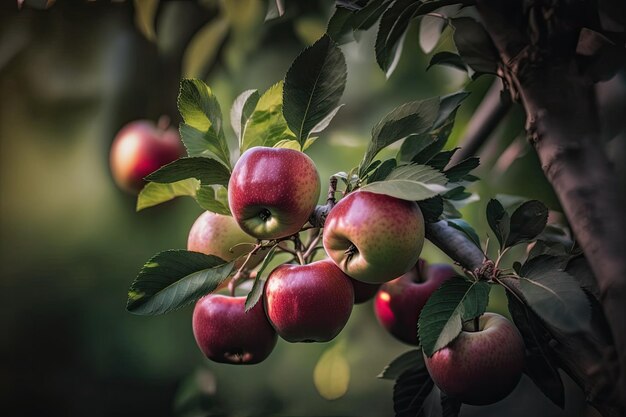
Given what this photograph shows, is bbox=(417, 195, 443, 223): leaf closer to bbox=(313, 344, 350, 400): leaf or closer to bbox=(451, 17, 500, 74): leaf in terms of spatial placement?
bbox=(451, 17, 500, 74): leaf

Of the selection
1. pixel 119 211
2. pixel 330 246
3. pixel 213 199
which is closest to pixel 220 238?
pixel 213 199

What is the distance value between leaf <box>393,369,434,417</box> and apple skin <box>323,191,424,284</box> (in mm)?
184

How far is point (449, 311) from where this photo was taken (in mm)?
559

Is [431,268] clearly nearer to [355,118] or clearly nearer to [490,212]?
[490,212]

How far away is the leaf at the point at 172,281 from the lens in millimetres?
588

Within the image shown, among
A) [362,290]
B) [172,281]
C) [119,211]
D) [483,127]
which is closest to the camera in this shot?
[172,281]

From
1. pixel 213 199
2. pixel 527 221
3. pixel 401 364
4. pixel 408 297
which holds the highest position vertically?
pixel 213 199

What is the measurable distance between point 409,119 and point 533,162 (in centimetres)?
52

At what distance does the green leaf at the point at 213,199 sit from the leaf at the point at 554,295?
319mm

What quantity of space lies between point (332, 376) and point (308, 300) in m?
0.49

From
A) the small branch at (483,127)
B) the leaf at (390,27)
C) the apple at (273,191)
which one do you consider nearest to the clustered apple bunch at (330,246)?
the apple at (273,191)

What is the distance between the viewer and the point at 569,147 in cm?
50

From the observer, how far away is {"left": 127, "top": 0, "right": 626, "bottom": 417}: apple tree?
0.49 metres

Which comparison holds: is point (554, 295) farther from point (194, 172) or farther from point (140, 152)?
point (140, 152)
